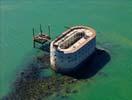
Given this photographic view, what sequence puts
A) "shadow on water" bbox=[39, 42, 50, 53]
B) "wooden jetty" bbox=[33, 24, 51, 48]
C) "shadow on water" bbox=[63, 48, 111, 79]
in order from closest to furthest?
"shadow on water" bbox=[63, 48, 111, 79]
"shadow on water" bbox=[39, 42, 50, 53]
"wooden jetty" bbox=[33, 24, 51, 48]

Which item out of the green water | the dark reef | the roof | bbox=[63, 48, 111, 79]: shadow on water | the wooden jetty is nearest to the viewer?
the dark reef

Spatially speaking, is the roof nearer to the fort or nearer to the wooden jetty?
the fort

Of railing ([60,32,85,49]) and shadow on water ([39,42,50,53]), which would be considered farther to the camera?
shadow on water ([39,42,50,53])

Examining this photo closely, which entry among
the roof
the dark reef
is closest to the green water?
the dark reef

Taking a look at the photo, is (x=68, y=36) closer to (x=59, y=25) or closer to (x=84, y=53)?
(x=84, y=53)

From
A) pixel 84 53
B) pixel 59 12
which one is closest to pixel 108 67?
pixel 84 53

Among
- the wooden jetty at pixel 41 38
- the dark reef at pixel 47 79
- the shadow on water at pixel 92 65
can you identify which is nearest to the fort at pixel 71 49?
the shadow on water at pixel 92 65

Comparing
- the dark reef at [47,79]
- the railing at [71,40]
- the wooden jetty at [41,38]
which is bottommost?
the dark reef at [47,79]

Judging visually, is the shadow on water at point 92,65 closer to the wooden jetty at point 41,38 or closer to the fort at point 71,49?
the fort at point 71,49

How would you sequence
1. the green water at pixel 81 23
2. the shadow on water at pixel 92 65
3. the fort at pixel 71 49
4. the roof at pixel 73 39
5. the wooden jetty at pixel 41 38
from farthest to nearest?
the wooden jetty at pixel 41 38
the roof at pixel 73 39
the shadow on water at pixel 92 65
the fort at pixel 71 49
the green water at pixel 81 23
